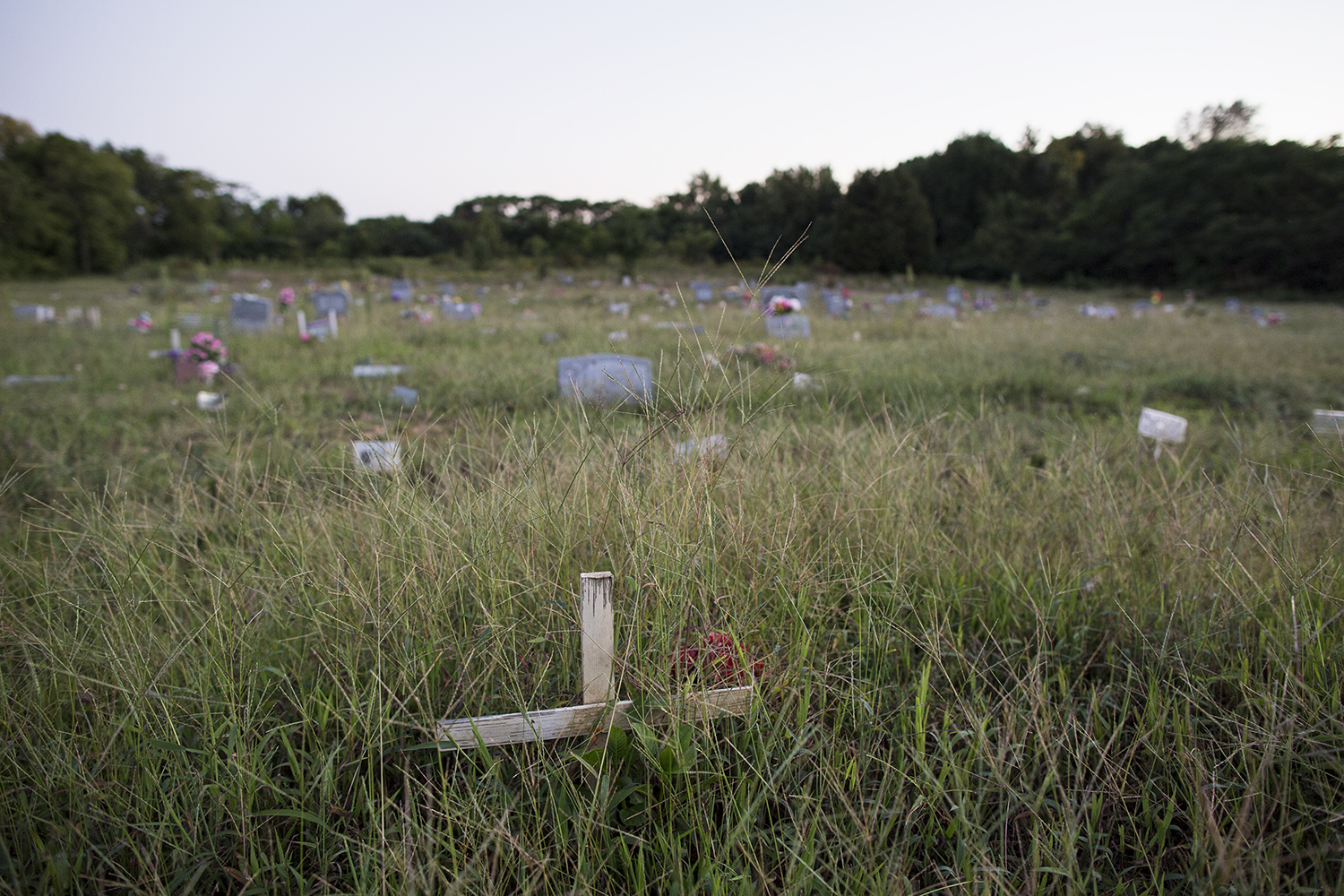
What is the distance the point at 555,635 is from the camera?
1.52 meters

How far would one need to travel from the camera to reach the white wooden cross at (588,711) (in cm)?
125

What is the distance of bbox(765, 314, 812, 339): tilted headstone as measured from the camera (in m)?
8.69

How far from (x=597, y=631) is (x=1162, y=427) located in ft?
10.5

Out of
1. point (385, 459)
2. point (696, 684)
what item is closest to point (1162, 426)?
point (696, 684)

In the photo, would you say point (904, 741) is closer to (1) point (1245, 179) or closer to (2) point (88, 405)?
(2) point (88, 405)

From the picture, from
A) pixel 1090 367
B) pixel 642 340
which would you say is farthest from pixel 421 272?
pixel 1090 367

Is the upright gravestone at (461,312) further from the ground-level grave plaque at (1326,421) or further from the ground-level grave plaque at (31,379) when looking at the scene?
the ground-level grave plaque at (1326,421)

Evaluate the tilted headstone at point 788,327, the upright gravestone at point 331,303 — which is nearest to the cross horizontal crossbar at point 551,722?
the tilted headstone at point 788,327

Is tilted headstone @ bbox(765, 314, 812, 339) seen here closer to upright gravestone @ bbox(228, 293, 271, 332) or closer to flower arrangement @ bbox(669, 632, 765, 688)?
upright gravestone @ bbox(228, 293, 271, 332)

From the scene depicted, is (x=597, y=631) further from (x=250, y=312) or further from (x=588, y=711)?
(x=250, y=312)

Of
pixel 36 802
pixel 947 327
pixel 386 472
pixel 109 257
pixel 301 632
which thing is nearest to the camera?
pixel 36 802

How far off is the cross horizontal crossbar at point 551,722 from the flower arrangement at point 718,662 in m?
0.07

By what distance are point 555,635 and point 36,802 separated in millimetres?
951

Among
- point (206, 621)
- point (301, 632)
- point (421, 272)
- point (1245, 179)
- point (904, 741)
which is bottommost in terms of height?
point (904, 741)
